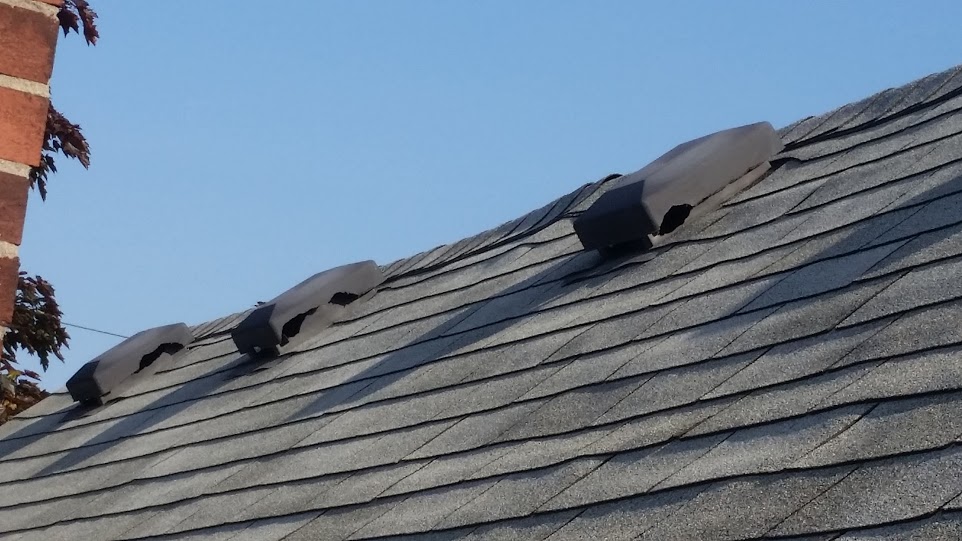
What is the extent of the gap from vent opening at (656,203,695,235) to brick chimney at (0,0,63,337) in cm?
307

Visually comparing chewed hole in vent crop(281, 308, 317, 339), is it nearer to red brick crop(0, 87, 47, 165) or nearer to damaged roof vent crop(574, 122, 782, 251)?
damaged roof vent crop(574, 122, 782, 251)

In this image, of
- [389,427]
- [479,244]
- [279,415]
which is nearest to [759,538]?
[389,427]

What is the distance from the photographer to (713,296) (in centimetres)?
414

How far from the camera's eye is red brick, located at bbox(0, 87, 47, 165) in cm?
238

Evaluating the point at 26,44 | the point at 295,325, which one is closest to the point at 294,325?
the point at 295,325

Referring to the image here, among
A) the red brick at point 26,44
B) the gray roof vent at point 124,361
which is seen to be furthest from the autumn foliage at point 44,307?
the red brick at point 26,44

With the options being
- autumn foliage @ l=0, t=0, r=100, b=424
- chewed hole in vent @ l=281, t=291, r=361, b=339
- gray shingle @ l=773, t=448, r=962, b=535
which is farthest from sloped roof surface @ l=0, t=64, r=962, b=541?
autumn foliage @ l=0, t=0, r=100, b=424

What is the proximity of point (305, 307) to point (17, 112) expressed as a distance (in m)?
4.29

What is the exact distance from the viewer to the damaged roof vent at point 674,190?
16.4 feet

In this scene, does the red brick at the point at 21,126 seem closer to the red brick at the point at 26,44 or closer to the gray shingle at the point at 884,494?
the red brick at the point at 26,44

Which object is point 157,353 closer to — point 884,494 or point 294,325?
point 294,325

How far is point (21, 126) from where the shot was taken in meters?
2.40

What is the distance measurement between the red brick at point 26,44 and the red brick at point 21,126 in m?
0.05

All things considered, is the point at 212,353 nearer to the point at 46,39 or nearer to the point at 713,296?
the point at 713,296
